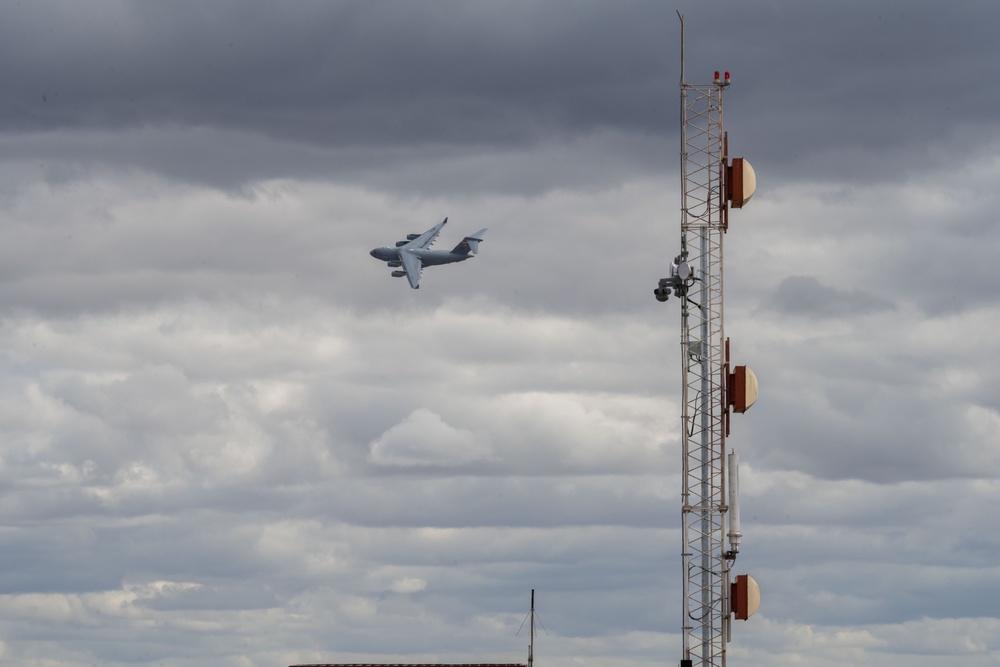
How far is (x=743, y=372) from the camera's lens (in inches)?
5305

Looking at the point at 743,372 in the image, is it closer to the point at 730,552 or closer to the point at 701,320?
the point at 701,320

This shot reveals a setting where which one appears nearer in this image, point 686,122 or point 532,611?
point 686,122

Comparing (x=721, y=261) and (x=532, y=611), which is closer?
(x=721, y=261)

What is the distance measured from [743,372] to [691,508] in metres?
12.3

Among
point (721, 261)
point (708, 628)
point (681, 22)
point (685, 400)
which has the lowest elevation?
point (708, 628)

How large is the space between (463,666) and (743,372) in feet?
192

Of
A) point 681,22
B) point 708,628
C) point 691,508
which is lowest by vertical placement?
point 708,628

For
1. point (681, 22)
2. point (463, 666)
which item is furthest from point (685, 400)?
point (463, 666)

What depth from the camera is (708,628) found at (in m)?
136

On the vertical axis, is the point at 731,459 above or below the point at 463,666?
above

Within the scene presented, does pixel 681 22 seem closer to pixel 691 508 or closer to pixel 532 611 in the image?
pixel 691 508

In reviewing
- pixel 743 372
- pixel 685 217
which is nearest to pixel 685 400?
pixel 743 372

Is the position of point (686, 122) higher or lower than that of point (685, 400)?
higher

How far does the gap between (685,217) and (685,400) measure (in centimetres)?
1581
